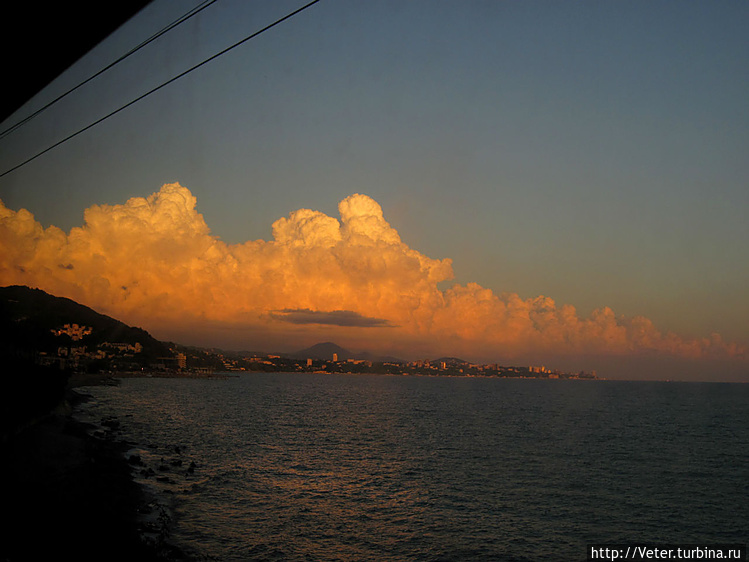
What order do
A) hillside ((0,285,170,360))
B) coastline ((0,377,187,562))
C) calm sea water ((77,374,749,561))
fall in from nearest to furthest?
coastline ((0,377,187,562))
calm sea water ((77,374,749,561))
hillside ((0,285,170,360))

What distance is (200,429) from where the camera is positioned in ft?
246

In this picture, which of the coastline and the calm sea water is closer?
the coastline

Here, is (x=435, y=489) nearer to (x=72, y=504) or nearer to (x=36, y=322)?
(x=72, y=504)

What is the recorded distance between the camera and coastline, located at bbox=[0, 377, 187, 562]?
19.4 metres

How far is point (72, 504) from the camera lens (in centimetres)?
2591

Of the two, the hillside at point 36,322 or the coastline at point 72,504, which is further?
the hillside at point 36,322

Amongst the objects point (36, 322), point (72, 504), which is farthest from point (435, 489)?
point (36, 322)

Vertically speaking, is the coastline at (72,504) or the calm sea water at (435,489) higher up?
the coastline at (72,504)

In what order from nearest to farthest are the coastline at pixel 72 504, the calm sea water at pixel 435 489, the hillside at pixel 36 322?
the coastline at pixel 72 504, the calm sea water at pixel 435 489, the hillside at pixel 36 322

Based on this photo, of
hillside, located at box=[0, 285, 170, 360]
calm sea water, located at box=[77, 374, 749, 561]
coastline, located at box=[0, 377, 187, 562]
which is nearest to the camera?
coastline, located at box=[0, 377, 187, 562]

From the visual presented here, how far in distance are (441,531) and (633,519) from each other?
14.7 m

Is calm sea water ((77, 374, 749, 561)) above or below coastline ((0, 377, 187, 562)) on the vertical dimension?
below

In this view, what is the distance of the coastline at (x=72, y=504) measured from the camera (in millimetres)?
19422

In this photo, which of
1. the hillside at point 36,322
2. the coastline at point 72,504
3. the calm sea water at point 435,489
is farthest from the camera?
the hillside at point 36,322
